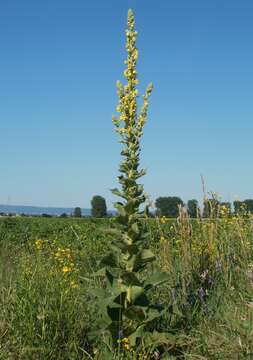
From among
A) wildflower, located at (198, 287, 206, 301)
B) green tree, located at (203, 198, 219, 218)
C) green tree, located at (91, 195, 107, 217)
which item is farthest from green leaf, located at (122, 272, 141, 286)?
green tree, located at (91, 195, 107, 217)

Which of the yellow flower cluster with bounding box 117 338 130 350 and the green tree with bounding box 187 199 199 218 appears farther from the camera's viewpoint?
the green tree with bounding box 187 199 199 218

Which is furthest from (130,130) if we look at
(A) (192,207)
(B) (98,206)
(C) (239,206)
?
(B) (98,206)

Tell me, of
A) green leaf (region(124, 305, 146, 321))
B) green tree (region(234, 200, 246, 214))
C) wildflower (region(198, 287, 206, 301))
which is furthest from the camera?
green tree (region(234, 200, 246, 214))

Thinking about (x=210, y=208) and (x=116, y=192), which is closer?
(x=116, y=192)

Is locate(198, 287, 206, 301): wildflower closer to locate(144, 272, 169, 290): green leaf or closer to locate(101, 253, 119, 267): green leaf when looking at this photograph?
locate(144, 272, 169, 290): green leaf

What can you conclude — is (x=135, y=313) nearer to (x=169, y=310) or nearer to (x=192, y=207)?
(x=169, y=310)

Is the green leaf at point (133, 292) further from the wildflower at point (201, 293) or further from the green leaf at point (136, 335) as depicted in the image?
the wildflower at point (201, 293)

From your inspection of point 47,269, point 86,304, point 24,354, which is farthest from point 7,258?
point 24,354

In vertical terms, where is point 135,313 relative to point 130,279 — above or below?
below

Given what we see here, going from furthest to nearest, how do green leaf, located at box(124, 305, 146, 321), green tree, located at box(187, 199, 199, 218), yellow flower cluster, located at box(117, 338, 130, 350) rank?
green tree, located at box(187, 199, 199, 218), green leaf, located at box(124, 305, 146, 321), yellow flower cluster, located at box(117, 338, 130, 350)

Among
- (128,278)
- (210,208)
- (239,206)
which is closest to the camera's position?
(128,278)

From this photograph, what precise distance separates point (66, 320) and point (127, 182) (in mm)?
1237

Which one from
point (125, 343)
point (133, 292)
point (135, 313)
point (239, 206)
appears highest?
point (239, 206)

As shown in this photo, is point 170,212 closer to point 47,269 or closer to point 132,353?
point 47,269
